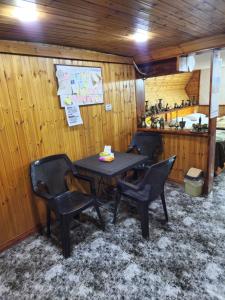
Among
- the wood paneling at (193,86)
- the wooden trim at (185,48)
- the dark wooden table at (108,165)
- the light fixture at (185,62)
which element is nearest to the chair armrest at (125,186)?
the dark wooden table at (108,165)

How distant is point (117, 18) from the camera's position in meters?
1.62

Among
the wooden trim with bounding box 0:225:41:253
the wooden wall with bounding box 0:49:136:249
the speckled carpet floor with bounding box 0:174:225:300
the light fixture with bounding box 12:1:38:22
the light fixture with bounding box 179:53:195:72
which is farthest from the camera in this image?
the light fixture with bounding box 179:53:195:72

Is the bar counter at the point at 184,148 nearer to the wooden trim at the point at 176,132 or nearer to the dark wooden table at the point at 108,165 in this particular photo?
the wooden trim at the point at 176,132

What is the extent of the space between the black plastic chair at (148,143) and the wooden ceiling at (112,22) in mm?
1408

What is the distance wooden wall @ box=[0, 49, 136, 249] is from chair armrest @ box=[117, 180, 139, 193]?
784 mm

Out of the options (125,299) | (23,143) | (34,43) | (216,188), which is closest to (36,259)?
(125,299)

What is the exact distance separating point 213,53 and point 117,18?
1.52m

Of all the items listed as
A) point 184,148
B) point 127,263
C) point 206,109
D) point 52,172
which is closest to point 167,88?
point 206,109

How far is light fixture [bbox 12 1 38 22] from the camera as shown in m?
1.29

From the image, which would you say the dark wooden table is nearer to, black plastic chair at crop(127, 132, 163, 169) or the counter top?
black plastic chair at crop(127, 132, 163, 169)

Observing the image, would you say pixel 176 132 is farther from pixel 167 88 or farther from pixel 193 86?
pixel 193 86

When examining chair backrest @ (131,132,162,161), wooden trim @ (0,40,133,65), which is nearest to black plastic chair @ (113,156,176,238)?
chair backrest @ (131,132,162,161)

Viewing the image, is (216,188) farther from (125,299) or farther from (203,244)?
(125,299)

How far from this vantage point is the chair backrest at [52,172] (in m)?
2.22
